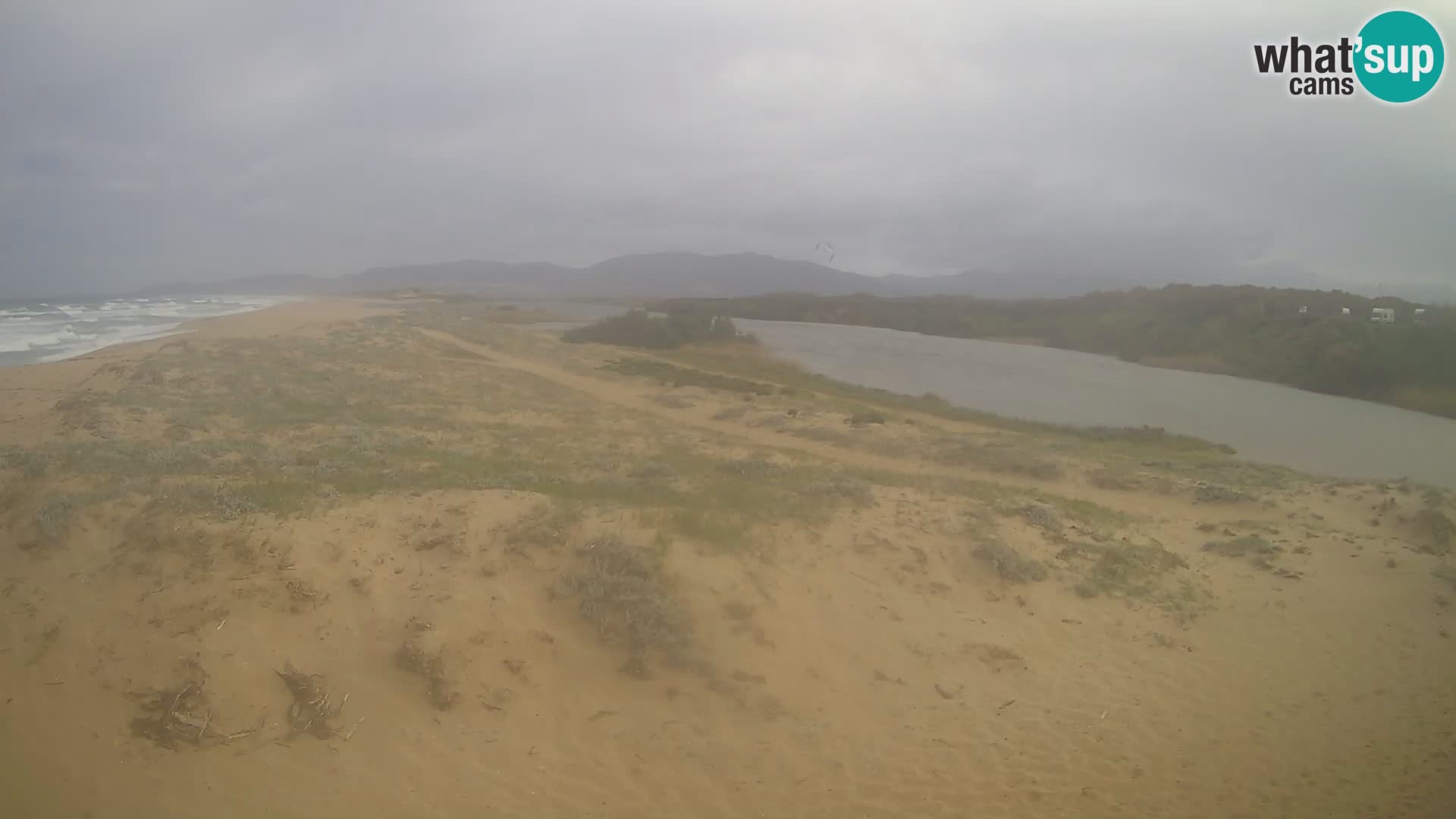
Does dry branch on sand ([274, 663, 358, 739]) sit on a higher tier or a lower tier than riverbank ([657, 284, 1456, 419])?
lower

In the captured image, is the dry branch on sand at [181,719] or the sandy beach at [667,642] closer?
the dry branch on sand at [181,719]

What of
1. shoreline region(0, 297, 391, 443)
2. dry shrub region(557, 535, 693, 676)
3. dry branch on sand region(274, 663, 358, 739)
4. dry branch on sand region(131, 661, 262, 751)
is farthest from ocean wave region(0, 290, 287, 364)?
dry shrub region(557, 535, 693, 676)

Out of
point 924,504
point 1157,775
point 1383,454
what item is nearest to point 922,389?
point 1383,454

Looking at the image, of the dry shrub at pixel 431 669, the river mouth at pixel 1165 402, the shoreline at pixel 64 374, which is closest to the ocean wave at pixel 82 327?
the shoreline at pixel 64 374

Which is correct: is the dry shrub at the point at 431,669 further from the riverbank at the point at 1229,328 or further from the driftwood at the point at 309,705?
the riverbank at the point at 1229,328

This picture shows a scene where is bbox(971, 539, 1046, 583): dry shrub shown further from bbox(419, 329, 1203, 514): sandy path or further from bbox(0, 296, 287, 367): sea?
bbox(0, 296, 287, 367): sea
